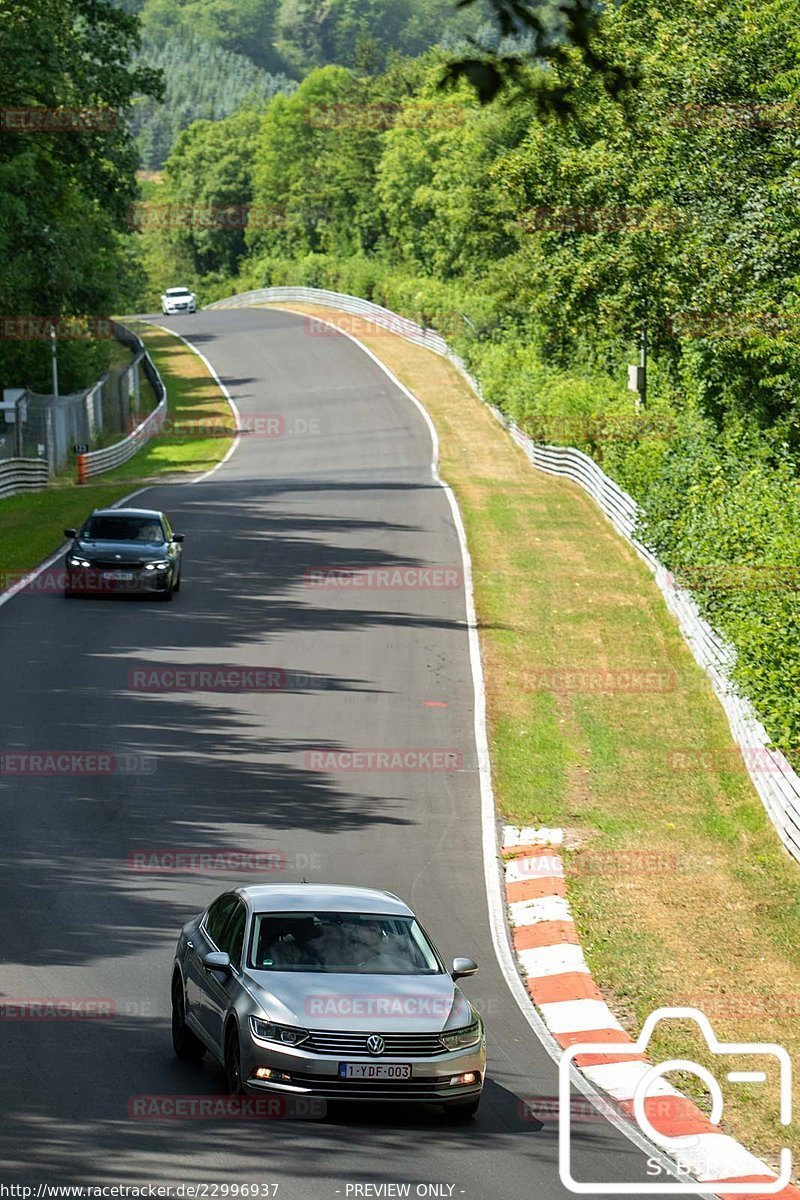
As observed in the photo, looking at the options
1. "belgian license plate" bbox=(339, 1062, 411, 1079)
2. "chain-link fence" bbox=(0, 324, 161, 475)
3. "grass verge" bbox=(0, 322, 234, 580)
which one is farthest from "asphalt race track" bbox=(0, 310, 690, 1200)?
"chain-link fence" bbox=(0, 324, 161, 475)

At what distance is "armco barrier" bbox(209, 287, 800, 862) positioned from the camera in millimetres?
19266

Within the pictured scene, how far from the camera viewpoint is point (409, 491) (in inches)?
1906

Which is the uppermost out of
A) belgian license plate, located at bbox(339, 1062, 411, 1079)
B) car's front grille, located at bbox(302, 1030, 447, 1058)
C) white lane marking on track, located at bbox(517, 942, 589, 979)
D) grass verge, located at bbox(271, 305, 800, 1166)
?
car's front grille, located at bbox(302, 1030, 447, 1058)

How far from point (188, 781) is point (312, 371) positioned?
6307cm

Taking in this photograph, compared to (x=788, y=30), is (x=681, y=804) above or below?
below

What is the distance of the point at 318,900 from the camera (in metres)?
11.5

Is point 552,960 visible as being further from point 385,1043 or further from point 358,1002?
point 385,1043

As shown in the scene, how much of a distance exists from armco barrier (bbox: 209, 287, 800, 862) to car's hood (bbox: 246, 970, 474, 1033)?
879 cm

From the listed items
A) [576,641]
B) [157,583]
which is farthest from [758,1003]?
[157,583]

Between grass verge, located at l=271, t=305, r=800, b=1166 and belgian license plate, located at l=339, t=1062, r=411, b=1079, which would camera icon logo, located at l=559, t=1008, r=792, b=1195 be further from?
belgian license plate, located at l=339, t=1062, r=411, b=1079

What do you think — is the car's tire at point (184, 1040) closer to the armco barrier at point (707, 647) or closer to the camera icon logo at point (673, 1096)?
the camera icon logo at point (673, 1096)

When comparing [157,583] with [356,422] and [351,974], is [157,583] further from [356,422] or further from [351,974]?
[356,422]

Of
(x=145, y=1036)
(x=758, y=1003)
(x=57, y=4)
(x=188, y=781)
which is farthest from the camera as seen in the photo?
(x=57, y=4)

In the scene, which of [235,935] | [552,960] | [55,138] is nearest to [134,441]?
[55,138]
